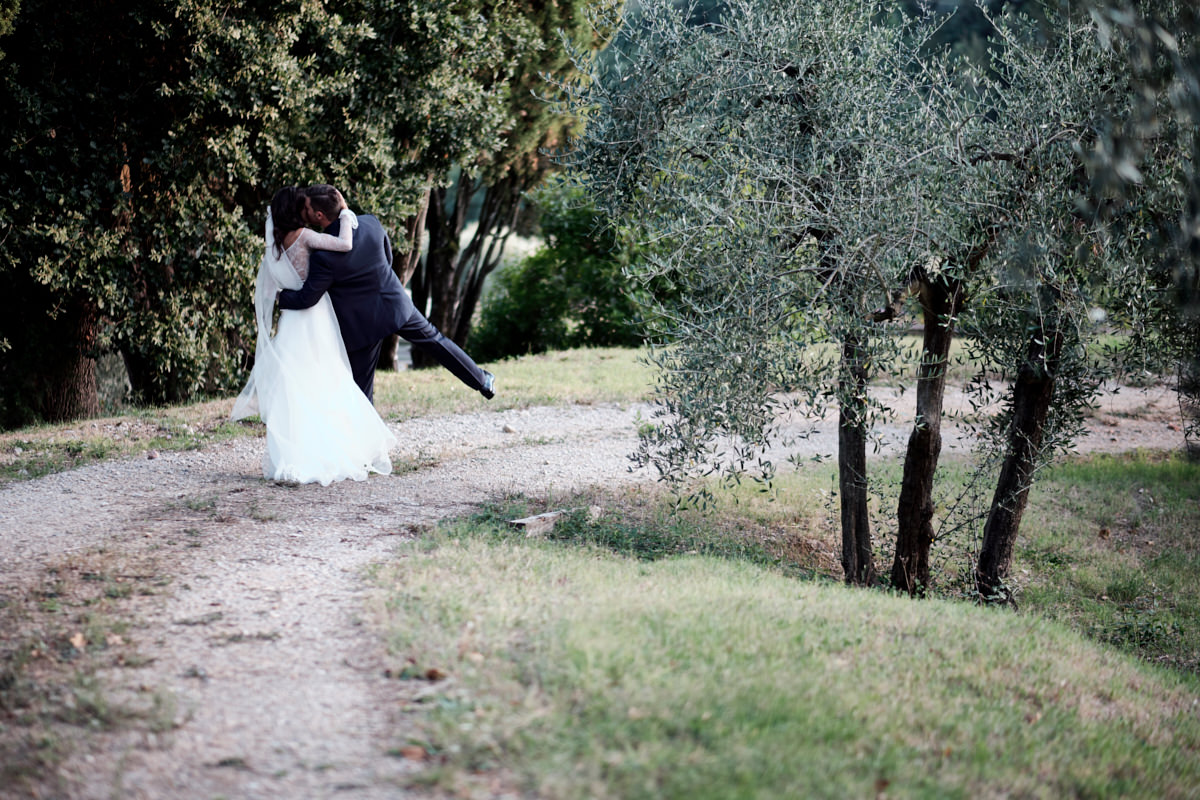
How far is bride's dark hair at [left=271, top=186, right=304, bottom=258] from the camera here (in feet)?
24.2

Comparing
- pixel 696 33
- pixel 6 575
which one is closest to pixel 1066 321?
pixel 696 33

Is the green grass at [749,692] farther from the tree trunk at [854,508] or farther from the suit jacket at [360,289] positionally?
the suit jacket at [360,289]

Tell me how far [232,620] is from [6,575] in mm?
1600

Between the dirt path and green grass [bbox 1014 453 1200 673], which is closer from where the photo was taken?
the dirt path

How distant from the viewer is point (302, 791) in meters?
3.14

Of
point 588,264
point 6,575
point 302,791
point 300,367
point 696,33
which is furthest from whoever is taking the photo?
point 588,264

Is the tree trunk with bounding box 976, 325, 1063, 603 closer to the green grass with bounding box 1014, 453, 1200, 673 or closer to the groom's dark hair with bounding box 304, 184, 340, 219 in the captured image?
the green grass with bounding box 1014, 453, 1200, 673

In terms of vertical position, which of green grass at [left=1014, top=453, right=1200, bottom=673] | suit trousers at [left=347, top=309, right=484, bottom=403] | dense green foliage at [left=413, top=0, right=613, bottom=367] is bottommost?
green grass at [left=1014, top=453, right=1200, bottom=673]

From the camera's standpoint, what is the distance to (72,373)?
1202 cm

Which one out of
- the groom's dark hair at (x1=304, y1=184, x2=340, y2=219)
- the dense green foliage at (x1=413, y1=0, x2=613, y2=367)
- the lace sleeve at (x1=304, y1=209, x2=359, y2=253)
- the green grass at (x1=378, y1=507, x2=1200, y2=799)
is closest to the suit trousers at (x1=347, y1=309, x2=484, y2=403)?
the lace sleeve at (x1=304, y1=209, x2=359, y2=253)

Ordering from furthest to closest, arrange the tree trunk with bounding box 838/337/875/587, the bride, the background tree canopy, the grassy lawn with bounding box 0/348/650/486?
the background tree canopy, the grassy lawn with bounding box 0/348/650/486, the bride, the tree trunk with bounding box 838/337/875/587

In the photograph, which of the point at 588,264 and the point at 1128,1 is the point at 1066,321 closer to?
the point at 1128,1

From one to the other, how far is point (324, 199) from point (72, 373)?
6444 mm

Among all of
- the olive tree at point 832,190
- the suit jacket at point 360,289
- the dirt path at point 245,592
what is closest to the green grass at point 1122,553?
the olive tree at point 832,190
